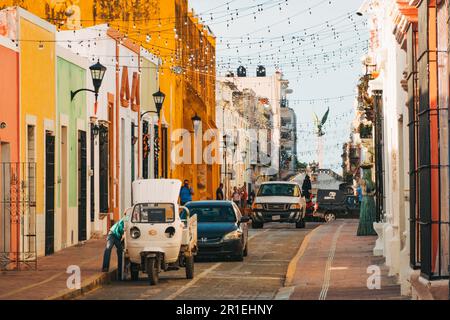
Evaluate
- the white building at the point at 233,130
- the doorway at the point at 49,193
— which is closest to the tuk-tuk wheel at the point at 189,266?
the doorway at the point at 49,193

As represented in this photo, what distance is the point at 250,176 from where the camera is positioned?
378ft

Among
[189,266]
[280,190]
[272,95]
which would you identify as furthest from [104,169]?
[272,95]

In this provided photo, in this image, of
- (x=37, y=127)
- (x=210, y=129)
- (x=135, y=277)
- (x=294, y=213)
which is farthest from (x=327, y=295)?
(x=210, y=129)

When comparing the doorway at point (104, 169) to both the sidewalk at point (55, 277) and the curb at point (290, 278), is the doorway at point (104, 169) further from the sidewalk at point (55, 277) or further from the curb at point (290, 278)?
the curb at point (290, 278)

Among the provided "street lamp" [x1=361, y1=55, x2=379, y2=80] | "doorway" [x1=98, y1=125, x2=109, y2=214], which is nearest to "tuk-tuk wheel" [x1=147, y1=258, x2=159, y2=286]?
"doorway" [x1=98, y1=125, x2=109, y2=214]

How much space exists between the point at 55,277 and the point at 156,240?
2.14 metres

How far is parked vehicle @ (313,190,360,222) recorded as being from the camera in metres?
62.5

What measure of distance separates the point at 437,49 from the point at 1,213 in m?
15.1

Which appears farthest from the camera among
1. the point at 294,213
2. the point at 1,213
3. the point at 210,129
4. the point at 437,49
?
the point at 210,129

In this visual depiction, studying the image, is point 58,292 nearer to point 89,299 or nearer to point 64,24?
point 89,299

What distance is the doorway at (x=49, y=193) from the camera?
3294 centimetres

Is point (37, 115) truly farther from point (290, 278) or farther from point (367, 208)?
point (367, 208)

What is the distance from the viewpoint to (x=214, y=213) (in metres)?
32.5

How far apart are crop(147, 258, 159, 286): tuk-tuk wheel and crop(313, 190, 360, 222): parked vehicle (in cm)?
3676
